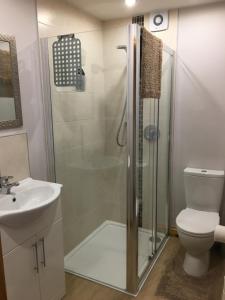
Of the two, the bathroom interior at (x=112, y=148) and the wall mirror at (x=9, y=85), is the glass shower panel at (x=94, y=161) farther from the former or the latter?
the wall mirror at (x=9, y=85)

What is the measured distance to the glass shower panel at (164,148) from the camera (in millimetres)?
2395

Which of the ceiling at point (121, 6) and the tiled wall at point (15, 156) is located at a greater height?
the ceiling at point (121, 6)

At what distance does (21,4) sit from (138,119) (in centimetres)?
120

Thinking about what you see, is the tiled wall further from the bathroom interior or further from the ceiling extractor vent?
the ceiling extractor vent

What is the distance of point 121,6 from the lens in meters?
2.33

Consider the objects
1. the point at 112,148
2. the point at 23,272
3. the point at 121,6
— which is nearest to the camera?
the point at 23,272

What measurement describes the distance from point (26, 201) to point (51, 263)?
481mm

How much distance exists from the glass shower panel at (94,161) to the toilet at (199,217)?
1.85ft

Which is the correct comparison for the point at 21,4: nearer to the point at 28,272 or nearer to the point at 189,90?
the point at 189,90

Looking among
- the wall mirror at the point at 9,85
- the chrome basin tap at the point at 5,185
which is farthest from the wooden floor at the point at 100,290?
the wall mirror at the point at 9,85

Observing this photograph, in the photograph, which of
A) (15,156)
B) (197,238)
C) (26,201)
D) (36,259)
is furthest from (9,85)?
(197,238)

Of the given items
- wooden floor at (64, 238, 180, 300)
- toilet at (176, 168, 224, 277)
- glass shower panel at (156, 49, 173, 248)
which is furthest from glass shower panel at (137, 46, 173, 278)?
toilet at (176, 168, 224, 277)

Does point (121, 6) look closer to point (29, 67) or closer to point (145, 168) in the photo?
point (29, 67)

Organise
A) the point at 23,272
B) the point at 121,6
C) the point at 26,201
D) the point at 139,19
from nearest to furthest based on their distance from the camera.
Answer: the point at 23,272 < the point at 26,201 < the point at 121,6 < the point at 139,19
